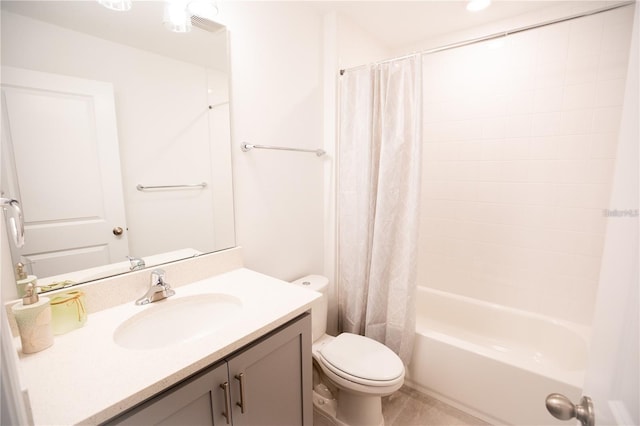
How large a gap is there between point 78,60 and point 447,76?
225 cm

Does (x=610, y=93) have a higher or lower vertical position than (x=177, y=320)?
higher

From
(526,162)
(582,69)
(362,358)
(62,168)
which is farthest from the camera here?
(526,162)

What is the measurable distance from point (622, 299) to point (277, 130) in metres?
1.51

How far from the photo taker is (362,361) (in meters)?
1.45

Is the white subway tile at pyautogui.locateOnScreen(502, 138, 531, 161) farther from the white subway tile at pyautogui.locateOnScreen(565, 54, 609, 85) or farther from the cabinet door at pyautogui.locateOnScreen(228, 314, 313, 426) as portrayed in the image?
the cabinet door at pyautogui.locateOnScreen(228, 314, 313, 426)

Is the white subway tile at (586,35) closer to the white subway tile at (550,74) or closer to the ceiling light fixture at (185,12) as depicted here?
the white subway tile at (550,74)

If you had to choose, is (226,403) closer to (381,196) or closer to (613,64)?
(381,196)

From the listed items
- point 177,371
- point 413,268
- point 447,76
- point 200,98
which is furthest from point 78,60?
point 447,76

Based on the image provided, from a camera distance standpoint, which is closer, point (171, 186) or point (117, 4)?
point (117, 4)

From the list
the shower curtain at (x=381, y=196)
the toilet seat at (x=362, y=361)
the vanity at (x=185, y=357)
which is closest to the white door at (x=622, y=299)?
the vanity at (x=185, y=357)

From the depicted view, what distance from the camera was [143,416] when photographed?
26.5 inches

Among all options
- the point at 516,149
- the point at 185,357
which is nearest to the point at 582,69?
the point at 516,149

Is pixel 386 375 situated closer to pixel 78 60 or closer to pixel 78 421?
pixel 78 421

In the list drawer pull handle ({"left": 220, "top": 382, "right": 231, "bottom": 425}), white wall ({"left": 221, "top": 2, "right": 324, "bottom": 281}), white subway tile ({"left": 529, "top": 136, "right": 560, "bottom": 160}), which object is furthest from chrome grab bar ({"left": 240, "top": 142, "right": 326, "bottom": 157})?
white subway tile ({"left": 529, "top": 136, "right": 560, "bottom": 160})
